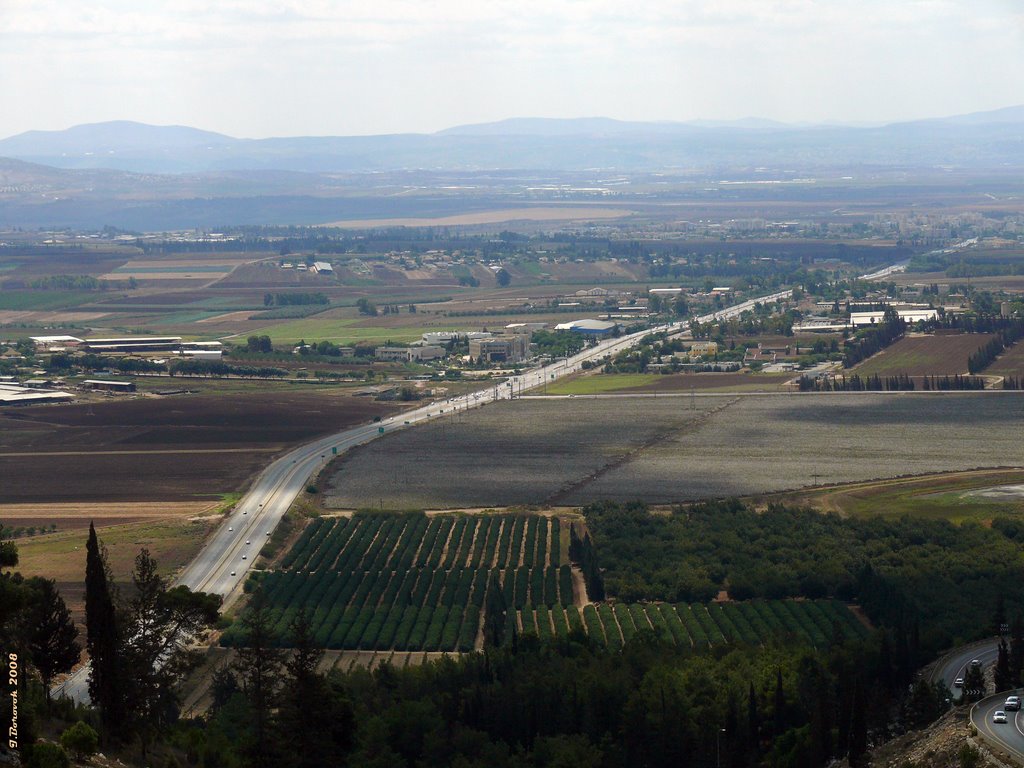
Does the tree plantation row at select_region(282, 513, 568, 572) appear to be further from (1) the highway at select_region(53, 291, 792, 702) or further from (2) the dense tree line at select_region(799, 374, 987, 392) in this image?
(2) the dense tree line at select_region(799, 374, 987, 392)

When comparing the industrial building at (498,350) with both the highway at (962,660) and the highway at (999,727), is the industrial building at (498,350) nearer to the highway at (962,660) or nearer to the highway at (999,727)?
the highway at (962,660)

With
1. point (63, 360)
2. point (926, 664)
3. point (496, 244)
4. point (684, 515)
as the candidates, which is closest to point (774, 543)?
point (684, 515)

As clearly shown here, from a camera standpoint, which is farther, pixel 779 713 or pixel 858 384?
pixel 858 384

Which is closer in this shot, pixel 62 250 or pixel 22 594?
pixel 22 594

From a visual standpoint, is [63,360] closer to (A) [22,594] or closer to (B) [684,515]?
(B) [684,515]

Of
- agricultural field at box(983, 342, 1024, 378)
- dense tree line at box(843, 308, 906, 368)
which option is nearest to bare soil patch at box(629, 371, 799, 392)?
dense tree line at box(843, 308, 906, 368)

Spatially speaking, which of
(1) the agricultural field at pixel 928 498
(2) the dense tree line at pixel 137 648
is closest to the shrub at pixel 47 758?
(2) the dense tree line at pixel 137 648

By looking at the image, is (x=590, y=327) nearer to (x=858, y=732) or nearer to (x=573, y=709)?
(x=573, y=709)

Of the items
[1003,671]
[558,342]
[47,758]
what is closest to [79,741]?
[47,758]
